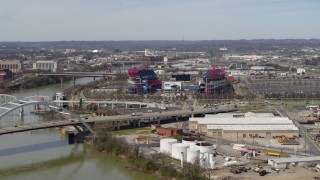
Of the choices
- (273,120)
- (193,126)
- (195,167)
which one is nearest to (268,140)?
(273,120)

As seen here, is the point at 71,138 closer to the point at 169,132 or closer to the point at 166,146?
the point at 169,132

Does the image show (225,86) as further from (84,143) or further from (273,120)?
(84,143)

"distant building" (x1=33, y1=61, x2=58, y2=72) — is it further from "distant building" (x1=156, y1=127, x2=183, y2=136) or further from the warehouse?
"distant building" (x1=156, y1=127, x2=183, y2=136)

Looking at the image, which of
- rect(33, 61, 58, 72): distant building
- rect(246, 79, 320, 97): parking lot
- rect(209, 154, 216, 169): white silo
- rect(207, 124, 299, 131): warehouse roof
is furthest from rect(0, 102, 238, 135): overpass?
rect(33, 61, 58, 72): distant building

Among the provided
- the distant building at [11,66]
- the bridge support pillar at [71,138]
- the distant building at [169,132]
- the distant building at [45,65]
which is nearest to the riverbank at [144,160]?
the bridge support pillar at [71,138]

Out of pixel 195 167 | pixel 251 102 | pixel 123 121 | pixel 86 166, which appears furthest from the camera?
pixel 251 102

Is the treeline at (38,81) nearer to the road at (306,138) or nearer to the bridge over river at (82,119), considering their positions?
the bridge over river at (82,119)
